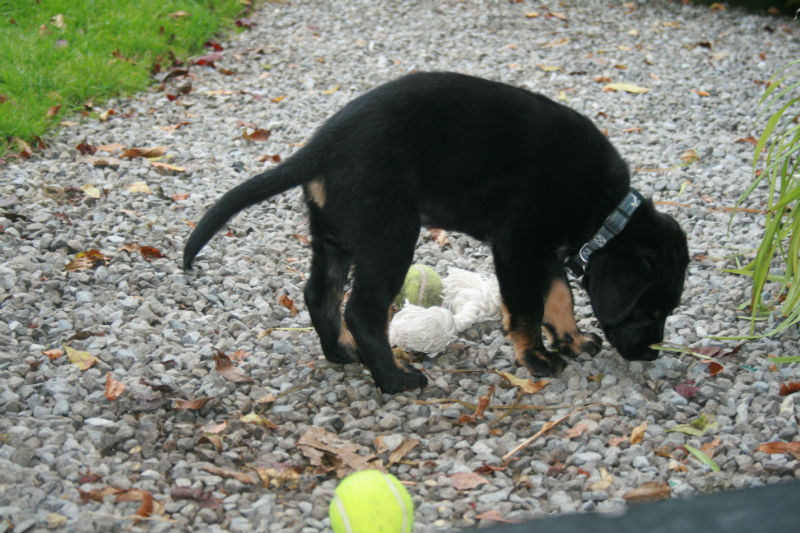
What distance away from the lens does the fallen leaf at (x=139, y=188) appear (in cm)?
478

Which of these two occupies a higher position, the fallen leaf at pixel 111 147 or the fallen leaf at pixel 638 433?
the fallen leaf at pixel 638 433

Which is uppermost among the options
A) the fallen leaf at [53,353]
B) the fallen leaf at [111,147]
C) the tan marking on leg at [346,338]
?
the tan marking on leg at [346,338]

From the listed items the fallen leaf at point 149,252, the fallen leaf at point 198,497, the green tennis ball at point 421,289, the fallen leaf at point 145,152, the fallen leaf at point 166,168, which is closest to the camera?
the fallen leaf at point 198,497

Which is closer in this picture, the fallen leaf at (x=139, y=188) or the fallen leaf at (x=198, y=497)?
the fallen leaf at (x=198, y=497)

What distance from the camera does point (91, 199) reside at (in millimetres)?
4609

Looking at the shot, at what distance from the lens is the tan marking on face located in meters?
3.09

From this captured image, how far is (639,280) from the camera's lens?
318 centimetres

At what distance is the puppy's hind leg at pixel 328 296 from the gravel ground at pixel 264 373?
0.11 metres

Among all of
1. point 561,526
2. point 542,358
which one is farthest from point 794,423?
point 561,526

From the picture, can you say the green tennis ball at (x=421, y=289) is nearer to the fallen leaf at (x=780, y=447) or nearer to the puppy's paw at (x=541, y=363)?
the puppy's paw at (x=541, y=363)

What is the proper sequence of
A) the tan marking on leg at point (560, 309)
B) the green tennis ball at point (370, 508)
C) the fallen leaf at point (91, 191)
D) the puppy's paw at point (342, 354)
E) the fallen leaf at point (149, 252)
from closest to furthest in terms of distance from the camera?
the green tennis ball at point (370, 508), the puppy's paw at point (342, 354), the tan marking on leg at point (560, 309), the fallen leaf at point (149, 252), the fallen leaf at point (91, 191)

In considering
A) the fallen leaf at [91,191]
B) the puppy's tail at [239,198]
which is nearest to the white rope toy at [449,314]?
the puppy's tail at [239,198]

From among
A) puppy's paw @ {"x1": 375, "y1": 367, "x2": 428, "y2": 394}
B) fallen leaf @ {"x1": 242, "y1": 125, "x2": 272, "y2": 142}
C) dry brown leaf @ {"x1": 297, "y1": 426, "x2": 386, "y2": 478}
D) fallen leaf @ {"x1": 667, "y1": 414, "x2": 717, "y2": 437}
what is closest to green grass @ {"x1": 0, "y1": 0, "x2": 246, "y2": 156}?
fallen leaf @ {"x1": 242, "y1": 125, "x2": 272, "y2": 142}

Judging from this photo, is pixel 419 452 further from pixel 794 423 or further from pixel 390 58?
pixel 390 58
